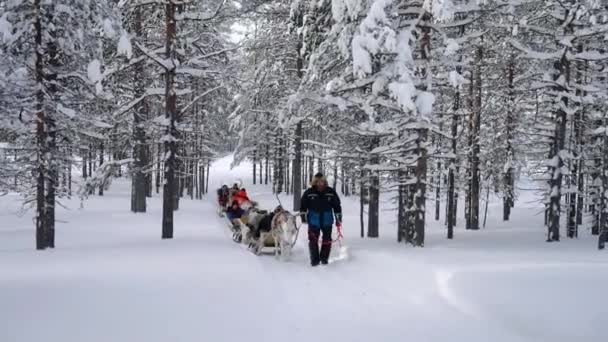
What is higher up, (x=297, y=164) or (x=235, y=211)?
(x=297, y=164)

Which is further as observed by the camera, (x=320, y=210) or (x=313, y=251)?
(x=320, y=210)

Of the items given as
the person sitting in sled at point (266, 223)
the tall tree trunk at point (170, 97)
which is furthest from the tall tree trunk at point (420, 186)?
the tall tree trunk at point (170, 97)

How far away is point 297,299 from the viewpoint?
7727mm

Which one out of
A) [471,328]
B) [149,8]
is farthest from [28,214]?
[471,328]

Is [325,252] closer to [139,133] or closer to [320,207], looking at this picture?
[320,207]

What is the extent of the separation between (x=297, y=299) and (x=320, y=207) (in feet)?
12.5

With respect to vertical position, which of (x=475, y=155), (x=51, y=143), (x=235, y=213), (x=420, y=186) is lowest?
(x=235, y=213)

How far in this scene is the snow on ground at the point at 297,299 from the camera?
6.03 meters

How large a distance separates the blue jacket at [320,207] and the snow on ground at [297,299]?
43.6 inches

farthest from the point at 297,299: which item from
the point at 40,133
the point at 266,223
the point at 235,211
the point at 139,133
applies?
the point at 139,133

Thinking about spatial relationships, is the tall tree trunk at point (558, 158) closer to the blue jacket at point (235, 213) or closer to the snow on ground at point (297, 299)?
the snow on ground at point (297, 299)

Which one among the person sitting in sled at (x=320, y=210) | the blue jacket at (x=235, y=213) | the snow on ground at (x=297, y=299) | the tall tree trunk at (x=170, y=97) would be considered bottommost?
the snow on ground at (x=297, y=299)

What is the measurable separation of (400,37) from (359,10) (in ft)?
3.89

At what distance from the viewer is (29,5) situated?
11625mm
